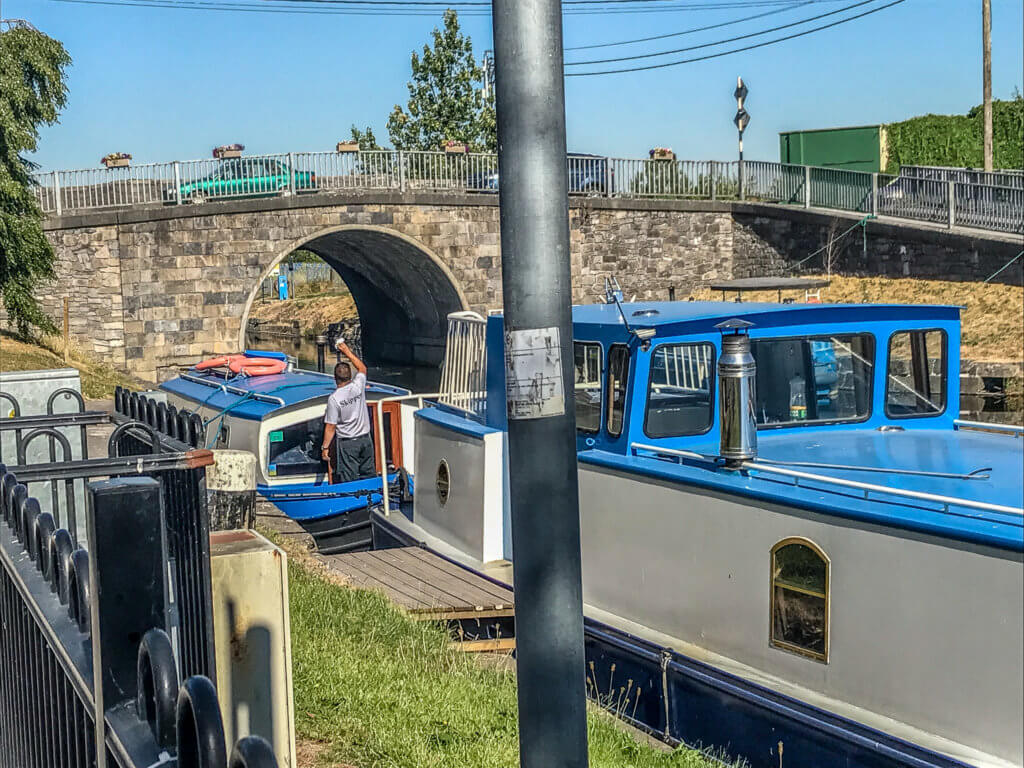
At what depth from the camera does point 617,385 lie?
6.73 m

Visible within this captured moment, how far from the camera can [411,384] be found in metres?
32.2

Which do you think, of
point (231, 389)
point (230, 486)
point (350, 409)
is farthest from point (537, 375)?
point (231, 389)

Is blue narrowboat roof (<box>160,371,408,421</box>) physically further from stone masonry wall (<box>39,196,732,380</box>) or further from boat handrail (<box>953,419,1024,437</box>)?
stone masonry wall (<box>39,196,732,380</box>)

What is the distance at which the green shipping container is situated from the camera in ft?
120

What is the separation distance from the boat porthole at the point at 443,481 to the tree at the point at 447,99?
3368cm

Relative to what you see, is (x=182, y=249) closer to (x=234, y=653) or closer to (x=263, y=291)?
(x=234, y=653)

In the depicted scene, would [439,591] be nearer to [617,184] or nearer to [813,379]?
[813,379]

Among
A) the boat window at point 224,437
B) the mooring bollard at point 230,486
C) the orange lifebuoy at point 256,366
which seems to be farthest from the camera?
the orange lifebuoy at point 256,366

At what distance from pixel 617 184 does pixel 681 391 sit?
2646cm

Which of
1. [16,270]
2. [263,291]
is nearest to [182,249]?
[16,270]

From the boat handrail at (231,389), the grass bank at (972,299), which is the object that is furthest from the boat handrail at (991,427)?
the grass bank at (972,299)

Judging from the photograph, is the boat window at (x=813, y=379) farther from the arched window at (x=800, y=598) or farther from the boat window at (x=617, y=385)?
the arched window at (x=800, y=598)

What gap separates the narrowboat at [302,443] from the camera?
39.3ft

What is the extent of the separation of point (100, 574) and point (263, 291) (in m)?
64.4
